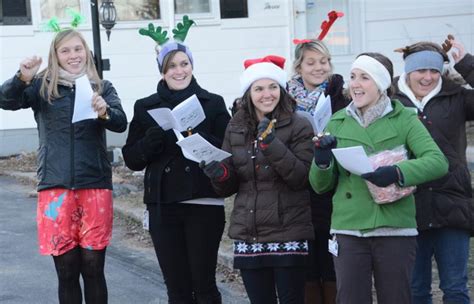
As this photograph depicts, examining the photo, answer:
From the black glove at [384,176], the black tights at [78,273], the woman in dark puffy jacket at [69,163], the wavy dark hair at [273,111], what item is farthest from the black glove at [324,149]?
the black tights at [78,273]

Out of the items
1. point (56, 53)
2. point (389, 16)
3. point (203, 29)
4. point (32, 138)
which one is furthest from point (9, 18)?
point (56, 53)

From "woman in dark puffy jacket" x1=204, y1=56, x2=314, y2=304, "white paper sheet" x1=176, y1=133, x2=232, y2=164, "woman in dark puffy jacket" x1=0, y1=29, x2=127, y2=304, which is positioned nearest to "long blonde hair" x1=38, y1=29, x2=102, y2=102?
"woman in dark puffy jacket" x1=0, y1=29, x2=127, y2=304

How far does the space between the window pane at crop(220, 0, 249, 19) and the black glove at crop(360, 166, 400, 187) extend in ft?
37.0

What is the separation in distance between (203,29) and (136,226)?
6.58 m

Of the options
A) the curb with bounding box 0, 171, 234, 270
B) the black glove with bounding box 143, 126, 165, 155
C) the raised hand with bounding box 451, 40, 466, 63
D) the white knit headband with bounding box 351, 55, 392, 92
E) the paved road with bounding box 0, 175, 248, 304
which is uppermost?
the raised hand with bounding box 451, 40, 466, 63

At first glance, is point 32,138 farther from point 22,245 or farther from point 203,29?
point 22,245

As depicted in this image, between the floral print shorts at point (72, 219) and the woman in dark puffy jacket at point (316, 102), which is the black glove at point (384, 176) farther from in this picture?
the floral print shorts at point (72, 219)

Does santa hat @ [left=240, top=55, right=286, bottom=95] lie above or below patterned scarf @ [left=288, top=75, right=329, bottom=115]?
above

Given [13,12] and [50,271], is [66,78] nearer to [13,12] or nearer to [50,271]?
[50,271]

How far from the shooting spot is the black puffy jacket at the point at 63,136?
5254 mm

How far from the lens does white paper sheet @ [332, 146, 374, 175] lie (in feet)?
14.1

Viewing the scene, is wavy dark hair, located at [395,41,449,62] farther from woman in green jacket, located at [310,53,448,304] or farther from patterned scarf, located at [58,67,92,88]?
patterned scarf, located at [58,67,92,88]

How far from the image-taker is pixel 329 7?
1559 centimetres

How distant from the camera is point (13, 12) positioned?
48.5 ft
